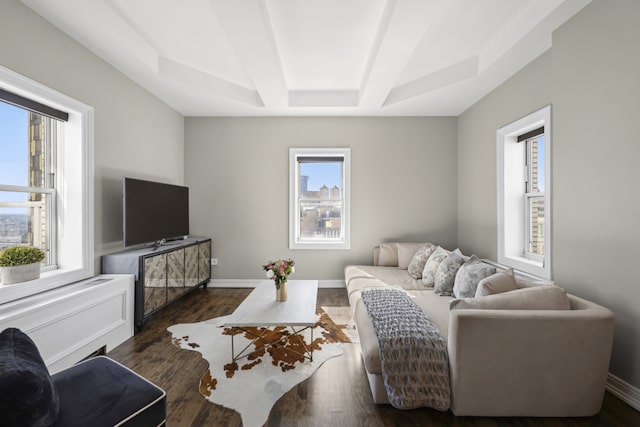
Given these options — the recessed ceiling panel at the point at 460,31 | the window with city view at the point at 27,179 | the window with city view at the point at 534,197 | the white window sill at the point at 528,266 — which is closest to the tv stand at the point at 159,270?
the window with city view at the point at 27,179

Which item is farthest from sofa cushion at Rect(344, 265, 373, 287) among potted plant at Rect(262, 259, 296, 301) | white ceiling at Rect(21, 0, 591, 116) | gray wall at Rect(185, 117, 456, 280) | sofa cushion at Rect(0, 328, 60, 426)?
sofa cushion at Rect(0, 328, 60, 426)

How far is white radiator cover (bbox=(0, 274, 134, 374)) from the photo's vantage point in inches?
73.1

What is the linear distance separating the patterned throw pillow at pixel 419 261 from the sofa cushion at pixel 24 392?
130 inches

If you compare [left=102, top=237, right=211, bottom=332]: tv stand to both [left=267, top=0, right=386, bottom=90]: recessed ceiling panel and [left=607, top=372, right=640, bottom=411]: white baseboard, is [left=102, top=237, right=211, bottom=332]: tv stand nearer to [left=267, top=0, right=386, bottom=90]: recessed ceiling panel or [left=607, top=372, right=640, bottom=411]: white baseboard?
[left=267, top=0, right=386, bottom=90]: recessed ceiling panel

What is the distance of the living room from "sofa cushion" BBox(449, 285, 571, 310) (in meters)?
0.44

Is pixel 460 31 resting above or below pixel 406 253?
above

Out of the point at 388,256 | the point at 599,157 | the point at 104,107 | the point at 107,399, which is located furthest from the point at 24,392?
the point at 388,256

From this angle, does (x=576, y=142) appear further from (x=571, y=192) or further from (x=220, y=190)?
(x=220, y=190)

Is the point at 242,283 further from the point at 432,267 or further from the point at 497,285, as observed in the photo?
the point at 497,285

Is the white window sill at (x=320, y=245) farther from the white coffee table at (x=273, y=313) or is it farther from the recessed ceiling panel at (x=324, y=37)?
the recessed ceiling panel at (x=324, y=37)

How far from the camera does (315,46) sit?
280cm

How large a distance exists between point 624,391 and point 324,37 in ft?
11.6

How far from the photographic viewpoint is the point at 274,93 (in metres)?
Result: 3.48

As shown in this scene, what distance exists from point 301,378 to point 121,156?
2900 millimetres
